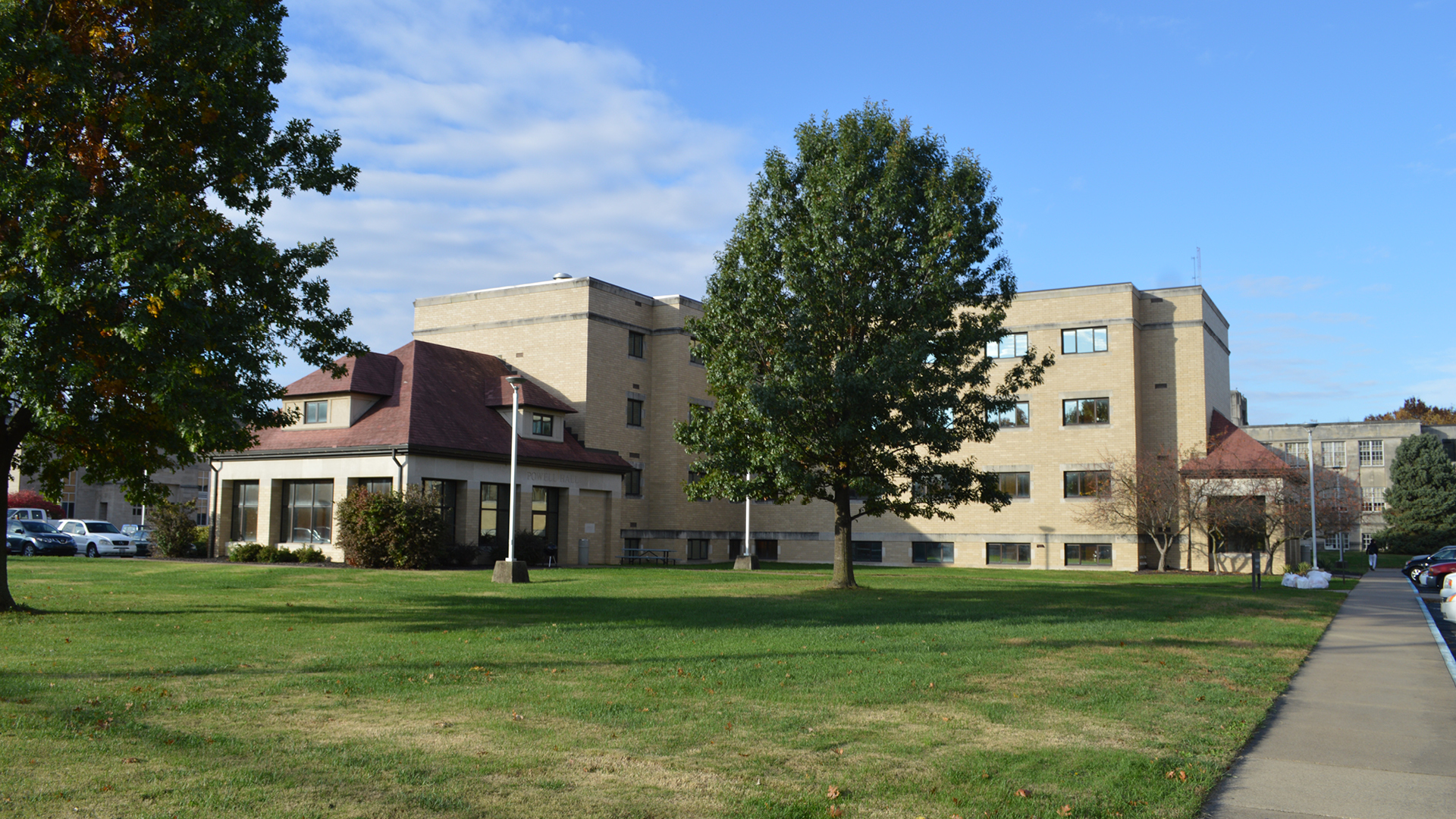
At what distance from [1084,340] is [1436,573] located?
58.4 ft

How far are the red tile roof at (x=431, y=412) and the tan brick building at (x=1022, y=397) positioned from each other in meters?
3.03

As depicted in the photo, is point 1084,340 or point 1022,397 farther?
point 1022,397

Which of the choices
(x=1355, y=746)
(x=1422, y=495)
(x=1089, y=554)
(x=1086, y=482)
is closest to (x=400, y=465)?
(x=1086, y=482)

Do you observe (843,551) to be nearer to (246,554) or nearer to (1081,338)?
(246,554)

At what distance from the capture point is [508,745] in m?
7.93

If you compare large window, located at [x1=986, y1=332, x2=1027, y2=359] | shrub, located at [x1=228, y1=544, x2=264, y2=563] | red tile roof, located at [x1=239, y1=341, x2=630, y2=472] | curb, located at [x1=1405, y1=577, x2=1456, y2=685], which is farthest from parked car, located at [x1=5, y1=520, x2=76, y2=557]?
curb, located at [x1=1405, y1=577, x2=1456, y2=685]

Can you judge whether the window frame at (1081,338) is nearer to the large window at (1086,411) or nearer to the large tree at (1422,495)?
the large window at (1086,411)

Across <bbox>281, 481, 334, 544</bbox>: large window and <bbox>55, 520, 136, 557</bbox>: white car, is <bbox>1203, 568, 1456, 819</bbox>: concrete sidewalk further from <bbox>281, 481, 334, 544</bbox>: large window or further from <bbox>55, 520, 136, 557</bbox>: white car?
<bbox>55, 520, 136, 557</bbox>: white car

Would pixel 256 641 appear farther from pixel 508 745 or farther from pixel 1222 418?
pixel 1222 418

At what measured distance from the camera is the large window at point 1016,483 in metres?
50.2

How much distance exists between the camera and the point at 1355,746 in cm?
885

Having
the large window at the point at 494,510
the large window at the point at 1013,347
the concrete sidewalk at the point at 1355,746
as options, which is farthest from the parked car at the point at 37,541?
the concrete sidewalk at the point at 1355,746

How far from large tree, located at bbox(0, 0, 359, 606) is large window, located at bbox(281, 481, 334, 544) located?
20503 millimetres

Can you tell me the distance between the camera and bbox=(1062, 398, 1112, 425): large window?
48.3 meters
